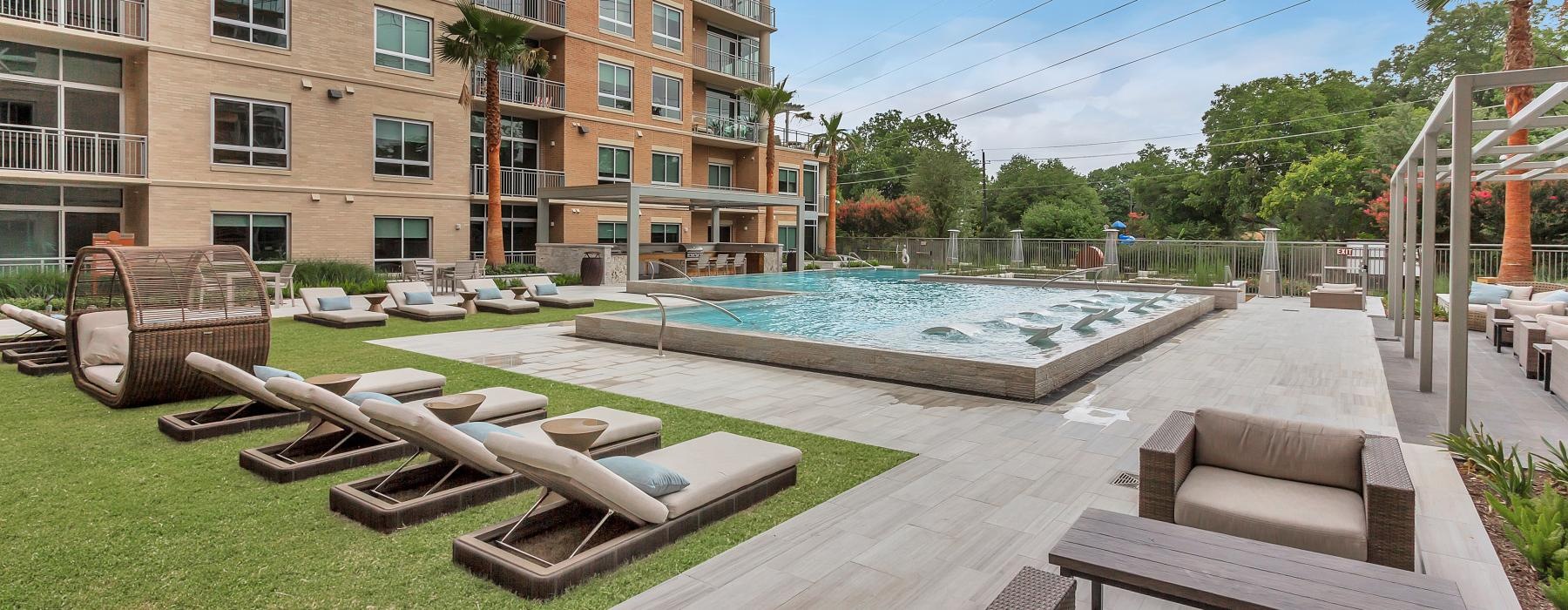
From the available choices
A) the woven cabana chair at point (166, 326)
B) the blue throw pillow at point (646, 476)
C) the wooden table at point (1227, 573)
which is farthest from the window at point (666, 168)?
the wooden table at point (1227, 573)

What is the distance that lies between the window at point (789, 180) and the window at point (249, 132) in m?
20.9

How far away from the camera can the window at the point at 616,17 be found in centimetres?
2870

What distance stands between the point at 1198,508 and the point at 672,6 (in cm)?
3078

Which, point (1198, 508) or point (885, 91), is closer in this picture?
point (1198, 508)

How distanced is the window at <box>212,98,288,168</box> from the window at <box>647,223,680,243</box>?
12.7 metres

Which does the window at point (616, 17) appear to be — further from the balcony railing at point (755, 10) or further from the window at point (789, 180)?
the window at point (789, 180)

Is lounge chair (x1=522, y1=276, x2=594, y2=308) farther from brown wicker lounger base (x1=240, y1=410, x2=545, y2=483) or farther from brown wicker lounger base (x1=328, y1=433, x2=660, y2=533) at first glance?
brown wicker lounger base (x1=328, y1=433, x2=660, y2=533)

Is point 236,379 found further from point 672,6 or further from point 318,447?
point 672,6

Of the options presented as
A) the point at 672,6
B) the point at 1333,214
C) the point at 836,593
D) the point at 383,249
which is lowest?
the point at 836,593

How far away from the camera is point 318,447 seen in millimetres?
5641

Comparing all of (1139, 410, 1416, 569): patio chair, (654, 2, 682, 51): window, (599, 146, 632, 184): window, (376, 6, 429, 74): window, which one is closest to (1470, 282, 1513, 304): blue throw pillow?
(1139, 410, 1416, 569): patio chair

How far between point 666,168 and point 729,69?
6.37m

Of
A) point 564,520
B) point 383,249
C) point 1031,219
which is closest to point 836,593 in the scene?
point 564,520

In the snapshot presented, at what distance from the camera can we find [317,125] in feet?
69.8
